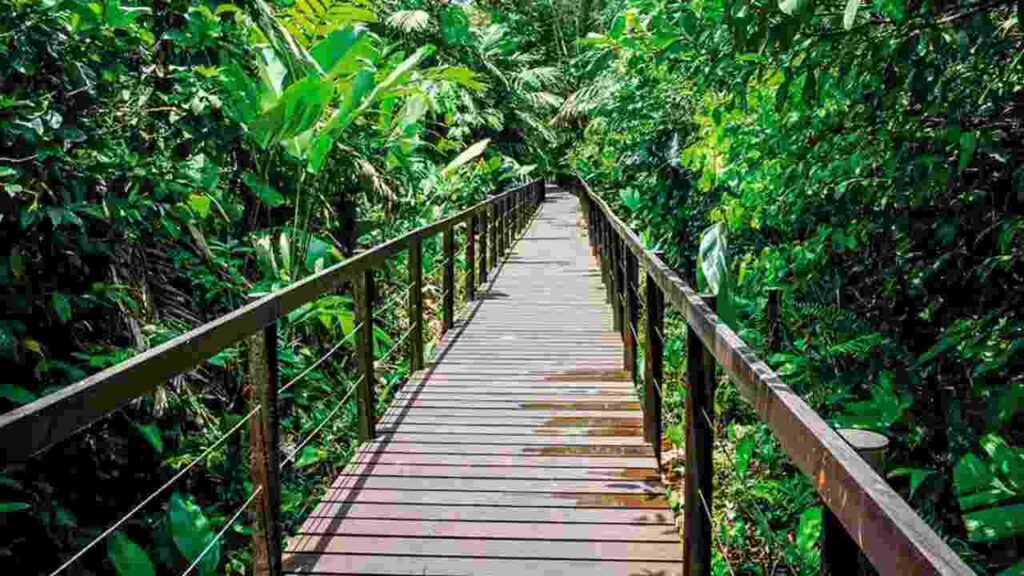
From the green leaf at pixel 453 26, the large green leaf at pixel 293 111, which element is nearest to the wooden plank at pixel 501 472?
the large green leaf at pixel 293 111

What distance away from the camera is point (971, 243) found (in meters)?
3.80

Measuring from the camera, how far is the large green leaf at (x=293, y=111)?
15.5 ft

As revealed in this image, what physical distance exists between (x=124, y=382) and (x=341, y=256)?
498cm

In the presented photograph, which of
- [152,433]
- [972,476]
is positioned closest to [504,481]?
[152,433]

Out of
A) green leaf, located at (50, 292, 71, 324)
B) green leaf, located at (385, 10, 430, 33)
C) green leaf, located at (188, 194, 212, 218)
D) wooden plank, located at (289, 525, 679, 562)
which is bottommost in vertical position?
wooden plank, located at (289, 525, 679, 562)

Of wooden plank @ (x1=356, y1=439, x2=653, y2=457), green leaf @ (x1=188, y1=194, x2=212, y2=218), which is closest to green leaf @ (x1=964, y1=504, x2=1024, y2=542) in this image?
wooden plank @ (x1=356, y1=439, x2=653, y2=457)

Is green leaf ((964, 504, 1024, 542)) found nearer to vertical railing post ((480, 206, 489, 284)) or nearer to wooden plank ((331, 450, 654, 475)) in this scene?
wooden plank ((331, 450, 654, 475))

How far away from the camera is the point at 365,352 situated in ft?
14.3

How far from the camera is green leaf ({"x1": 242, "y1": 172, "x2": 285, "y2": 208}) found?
17.9 ft

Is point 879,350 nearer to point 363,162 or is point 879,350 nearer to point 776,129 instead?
point 776,129

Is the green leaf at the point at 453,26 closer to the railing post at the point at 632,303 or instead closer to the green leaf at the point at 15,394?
the railing post at the point at 632,303

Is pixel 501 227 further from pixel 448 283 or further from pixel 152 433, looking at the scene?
pixel 152 433

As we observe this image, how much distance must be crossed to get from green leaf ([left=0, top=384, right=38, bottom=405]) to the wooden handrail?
1181 mm

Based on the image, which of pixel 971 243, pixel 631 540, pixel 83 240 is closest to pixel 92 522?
pixel 83 240
